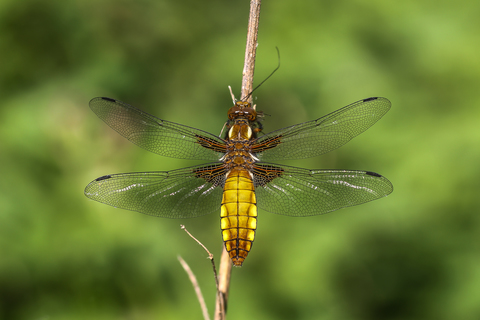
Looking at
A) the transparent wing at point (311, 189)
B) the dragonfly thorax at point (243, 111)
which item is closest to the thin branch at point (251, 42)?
the dragonfly thorax at point (243, 111)

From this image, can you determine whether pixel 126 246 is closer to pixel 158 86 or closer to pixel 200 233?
pixel 200 233

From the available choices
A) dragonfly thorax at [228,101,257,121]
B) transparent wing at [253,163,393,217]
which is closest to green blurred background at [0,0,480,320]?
dragonfly thorax at [228,101,257,121]

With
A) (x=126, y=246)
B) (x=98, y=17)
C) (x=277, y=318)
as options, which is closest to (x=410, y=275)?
(x=277, y=318)

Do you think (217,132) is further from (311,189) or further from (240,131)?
(311,189)

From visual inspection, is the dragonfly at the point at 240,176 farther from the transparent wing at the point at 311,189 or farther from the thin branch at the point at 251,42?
the thin branch at the point at 251,42

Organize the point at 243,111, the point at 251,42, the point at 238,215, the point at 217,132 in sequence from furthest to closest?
the point at 217,132 < the point at 243,111 < the point at 251,42 < the point at 238,215

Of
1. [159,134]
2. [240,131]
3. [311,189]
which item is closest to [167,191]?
[159,134]
